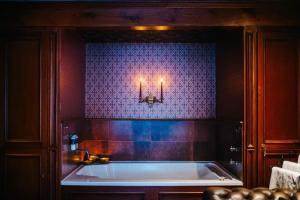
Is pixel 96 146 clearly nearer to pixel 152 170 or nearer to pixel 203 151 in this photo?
pixel 152 170

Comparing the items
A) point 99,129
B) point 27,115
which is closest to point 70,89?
point 27,115

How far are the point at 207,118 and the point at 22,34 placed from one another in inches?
91.7

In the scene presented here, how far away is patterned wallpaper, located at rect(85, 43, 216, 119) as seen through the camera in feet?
13.6

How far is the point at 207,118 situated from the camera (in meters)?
4.13

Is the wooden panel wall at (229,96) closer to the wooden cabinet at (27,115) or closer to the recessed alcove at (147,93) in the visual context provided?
the recessed alcove at (147,93)

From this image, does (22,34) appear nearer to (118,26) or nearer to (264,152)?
(118,26)

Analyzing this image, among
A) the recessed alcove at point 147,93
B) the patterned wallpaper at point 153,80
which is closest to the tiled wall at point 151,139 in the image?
the recessed alcove at point 147,93

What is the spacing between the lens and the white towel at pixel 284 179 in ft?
8.34

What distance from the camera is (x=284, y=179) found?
2.69 meters

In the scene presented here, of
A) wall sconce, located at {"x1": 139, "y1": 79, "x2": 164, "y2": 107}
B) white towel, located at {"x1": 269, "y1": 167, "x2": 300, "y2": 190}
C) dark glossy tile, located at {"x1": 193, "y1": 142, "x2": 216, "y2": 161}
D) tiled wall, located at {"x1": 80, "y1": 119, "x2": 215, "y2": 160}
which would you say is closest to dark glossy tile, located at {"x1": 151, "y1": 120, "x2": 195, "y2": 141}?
tiled wall, located at {"x1": 80, "y1": 119, "x2": 215, "y2": 160}

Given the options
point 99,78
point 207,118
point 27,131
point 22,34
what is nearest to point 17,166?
point 27,131

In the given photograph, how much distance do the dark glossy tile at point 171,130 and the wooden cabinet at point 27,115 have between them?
1.42m

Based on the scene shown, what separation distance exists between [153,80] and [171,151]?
92 cm

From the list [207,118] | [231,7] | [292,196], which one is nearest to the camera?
[292,196]
